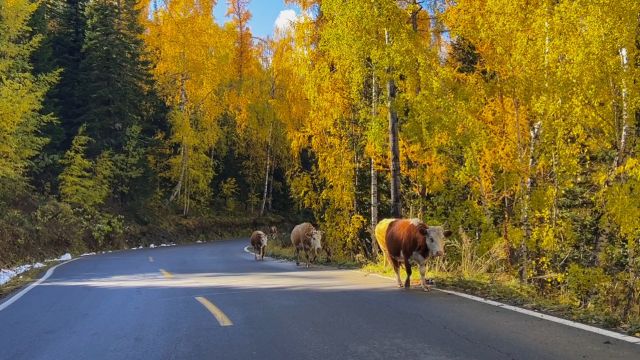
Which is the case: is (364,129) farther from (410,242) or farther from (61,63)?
(61,63)

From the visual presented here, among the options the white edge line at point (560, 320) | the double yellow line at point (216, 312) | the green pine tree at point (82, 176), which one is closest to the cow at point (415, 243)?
the white edge line at point (560, 320)

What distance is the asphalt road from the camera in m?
5.74

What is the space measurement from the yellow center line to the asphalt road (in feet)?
0.08

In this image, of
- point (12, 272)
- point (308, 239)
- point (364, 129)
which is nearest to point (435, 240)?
point (308, 239)

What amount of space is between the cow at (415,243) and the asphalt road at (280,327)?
0.58 metres

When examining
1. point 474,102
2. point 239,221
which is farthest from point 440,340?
point 239,221

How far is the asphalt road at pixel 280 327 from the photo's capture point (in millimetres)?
5738

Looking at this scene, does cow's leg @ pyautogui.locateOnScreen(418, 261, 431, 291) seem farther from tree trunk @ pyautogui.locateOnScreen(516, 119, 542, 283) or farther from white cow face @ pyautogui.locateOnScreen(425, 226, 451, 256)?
tree trunk @ pyautogui.locateOnScreen(516, 119, 542, 283)

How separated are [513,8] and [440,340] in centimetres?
754

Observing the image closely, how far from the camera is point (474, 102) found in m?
12.0

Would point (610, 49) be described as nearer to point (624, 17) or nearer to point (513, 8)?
point (624, 17)

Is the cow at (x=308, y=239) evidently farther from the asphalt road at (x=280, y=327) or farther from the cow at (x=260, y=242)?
the asphalt road at (x=280, y=327)

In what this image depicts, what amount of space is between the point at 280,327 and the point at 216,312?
5.03ft

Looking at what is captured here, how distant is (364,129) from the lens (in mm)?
19500
